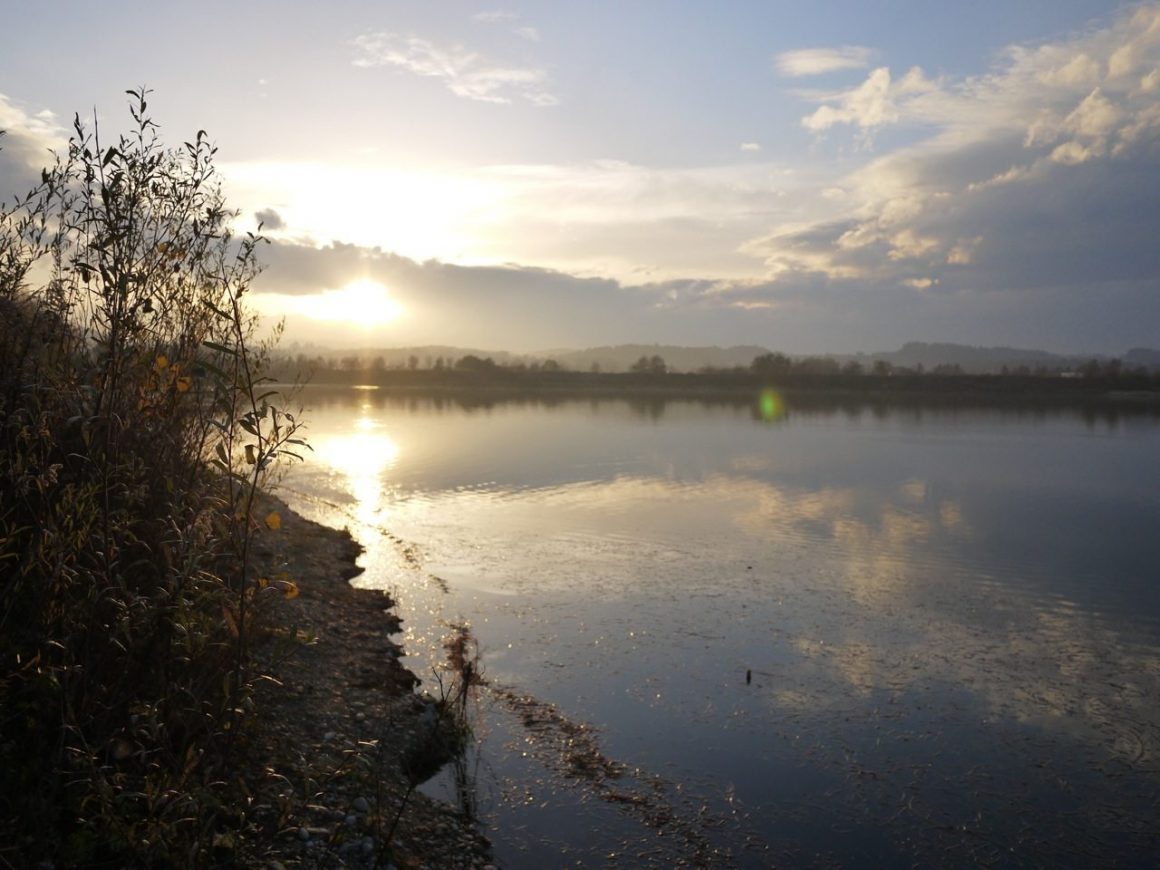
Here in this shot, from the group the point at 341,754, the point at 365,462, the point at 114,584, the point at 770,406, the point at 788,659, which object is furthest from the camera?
the point at 770,406

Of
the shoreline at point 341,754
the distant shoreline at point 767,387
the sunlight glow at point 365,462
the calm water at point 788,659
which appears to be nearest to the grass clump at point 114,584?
the shoreline at point 341,754

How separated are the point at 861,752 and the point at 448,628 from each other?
22.0ft

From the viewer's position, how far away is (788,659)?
39.1ft

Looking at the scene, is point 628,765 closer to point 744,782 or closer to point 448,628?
point 744,782

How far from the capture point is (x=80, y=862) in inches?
186

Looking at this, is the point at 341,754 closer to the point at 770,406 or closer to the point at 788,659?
the point at 788,659

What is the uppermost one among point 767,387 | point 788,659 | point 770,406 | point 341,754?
point 767,387

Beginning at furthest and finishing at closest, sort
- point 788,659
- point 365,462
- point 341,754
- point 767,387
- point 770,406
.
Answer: point 767,387 → point 770,406 → point 365,462 → point 788,659 → point 341,754

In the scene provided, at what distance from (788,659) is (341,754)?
22.7ft

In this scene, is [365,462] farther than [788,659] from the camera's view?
Yes

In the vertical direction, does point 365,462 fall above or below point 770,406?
below

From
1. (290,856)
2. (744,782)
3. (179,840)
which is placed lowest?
(744,782)

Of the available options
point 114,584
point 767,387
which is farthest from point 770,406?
point 114,584

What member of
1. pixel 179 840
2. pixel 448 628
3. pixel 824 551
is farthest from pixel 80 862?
pixel 824 551
